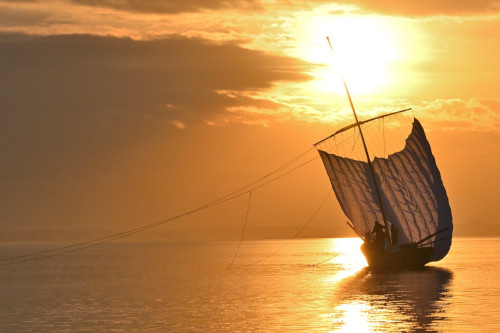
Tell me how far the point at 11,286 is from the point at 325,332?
182 feet

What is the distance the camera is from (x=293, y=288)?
71125 millimetres

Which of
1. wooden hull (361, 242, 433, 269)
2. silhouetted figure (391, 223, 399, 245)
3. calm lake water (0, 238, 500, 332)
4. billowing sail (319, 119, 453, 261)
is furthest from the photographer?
wooden hull (361, 242, 433, 269)

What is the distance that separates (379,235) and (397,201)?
3.81m

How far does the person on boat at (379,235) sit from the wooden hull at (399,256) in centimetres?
44

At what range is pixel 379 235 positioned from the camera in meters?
79.2

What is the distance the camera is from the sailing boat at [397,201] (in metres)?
78.0

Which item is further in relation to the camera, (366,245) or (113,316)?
(366,245)

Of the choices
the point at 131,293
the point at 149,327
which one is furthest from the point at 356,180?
the point at 149,327

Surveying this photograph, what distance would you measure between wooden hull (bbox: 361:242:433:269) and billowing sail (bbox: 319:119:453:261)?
1.17m

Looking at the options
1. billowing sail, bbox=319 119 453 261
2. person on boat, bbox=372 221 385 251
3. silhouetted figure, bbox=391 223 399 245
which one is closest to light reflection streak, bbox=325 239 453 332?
person on boat, bbox=372 221 385 251

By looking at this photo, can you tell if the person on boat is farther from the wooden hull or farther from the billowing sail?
the billowing sail

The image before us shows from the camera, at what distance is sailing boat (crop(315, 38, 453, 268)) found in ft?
256

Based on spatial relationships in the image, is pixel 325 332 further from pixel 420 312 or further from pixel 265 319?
pixel 420 312

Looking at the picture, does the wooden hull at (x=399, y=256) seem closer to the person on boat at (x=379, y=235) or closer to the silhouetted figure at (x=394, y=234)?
the person on boat at (x=379, y=235)
